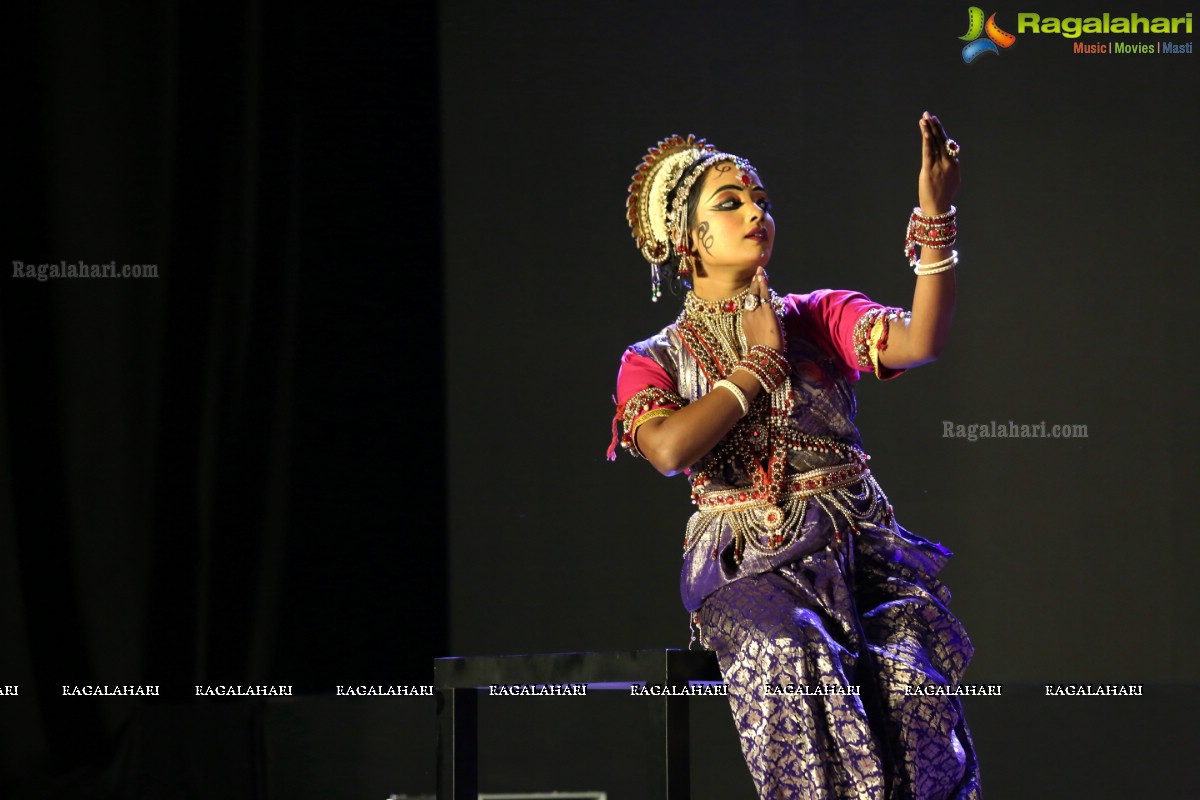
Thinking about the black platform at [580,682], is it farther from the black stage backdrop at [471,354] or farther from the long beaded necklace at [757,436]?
the black stage backdrop at [471,354]

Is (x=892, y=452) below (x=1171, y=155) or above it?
below

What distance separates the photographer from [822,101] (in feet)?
13.2

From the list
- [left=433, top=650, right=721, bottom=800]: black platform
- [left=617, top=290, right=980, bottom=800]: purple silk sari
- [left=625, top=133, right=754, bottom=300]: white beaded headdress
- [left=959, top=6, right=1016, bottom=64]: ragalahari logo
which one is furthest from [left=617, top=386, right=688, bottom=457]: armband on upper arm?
[left=959, top=6, right=1016, bottom=64]: ragalahari logo

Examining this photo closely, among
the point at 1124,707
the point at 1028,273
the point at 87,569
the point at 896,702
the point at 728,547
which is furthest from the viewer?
the point at 1028,273

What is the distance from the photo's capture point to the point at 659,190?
242cm

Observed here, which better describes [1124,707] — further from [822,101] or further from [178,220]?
[178,220]

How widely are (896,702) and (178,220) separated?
8.67 ft

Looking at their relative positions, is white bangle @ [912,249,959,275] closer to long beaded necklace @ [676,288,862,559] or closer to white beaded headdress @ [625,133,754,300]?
long beaded necklace @ [676,288,862,559]

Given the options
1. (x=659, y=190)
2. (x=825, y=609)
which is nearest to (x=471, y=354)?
(x=659, y=190)

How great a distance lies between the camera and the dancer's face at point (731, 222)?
7.59 feet

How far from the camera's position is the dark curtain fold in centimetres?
378

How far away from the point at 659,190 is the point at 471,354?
1.62 m

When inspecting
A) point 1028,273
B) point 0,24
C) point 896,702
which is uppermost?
point 0,24

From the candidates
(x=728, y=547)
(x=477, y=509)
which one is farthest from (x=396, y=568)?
(x=728, y=547)
